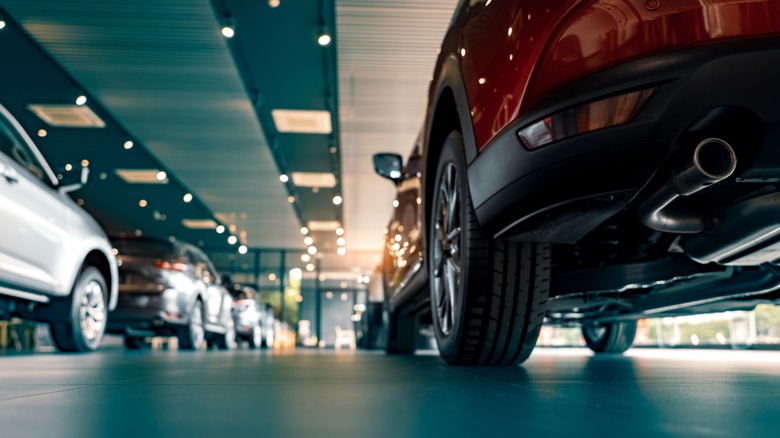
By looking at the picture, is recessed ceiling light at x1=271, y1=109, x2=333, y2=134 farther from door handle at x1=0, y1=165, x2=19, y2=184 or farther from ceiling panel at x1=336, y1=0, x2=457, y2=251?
door handle at x1=0, y1=165, x2=19, y2=184

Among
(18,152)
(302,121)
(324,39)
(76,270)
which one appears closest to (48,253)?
Result: (76,270)

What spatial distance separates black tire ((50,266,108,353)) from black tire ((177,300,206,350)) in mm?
2219

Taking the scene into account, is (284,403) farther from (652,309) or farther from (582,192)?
(652,309)

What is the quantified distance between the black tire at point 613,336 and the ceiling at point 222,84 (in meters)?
4.45

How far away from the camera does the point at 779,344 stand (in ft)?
27.9

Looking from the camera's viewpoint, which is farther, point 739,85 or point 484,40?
point 484,40

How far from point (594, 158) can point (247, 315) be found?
14281mm

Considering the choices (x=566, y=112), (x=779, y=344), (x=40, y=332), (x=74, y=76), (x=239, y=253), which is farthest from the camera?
(x=239, y=253)

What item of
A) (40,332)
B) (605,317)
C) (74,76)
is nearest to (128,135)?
(74,76)

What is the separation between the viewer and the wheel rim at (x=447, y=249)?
2.71 meters

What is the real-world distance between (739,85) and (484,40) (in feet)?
2.70

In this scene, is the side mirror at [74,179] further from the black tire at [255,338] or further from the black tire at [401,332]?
the black tire at [255,338]

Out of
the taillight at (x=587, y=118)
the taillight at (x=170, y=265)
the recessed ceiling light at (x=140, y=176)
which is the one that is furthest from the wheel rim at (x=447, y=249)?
the recessed ceiling light at (x=140, y=176)

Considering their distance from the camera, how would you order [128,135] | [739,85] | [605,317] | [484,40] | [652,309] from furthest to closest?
[128,135] < [605,317] < [652,309] < [484,40] < [739,85]
